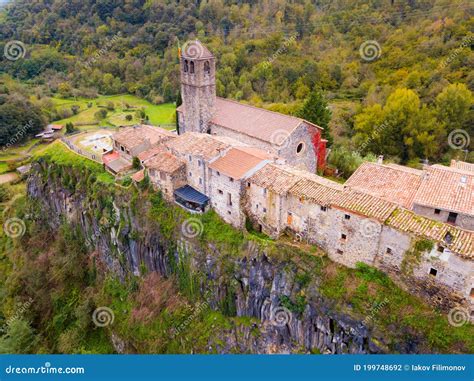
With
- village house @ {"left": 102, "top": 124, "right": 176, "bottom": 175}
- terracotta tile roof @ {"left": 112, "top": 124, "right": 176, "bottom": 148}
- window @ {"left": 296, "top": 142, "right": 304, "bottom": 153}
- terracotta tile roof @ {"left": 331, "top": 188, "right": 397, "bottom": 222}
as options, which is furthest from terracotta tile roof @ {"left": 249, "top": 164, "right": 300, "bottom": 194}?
terracotta tile roof @ {"left": 112, "top": 124, "right": 176, "bottom": 148}

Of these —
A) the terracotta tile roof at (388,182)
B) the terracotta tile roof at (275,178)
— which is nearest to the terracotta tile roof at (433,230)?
the terracotta tile roof at (388,182)

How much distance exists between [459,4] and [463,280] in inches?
2311

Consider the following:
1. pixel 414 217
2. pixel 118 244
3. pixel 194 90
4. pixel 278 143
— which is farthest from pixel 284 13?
pixel 414 217

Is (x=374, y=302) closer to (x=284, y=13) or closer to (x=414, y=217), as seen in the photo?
(x=414, y=217)

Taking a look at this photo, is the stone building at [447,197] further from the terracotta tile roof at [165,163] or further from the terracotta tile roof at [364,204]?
the terracotta tile roof at [165,163]

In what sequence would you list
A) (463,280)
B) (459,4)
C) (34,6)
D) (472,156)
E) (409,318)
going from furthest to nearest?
(34,6), (459,4), (472,156), (409,318), (463,280)

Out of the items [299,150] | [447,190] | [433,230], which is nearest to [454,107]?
[299,150]

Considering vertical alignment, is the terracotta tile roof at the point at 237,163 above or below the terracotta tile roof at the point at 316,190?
above

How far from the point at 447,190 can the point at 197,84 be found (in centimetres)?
2589

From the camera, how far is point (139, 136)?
44.1 meters

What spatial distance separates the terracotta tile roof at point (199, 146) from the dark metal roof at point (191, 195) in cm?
321

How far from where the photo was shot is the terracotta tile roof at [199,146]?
34.1 metres

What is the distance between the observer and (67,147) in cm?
4909

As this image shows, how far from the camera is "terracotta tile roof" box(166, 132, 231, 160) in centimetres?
3412
